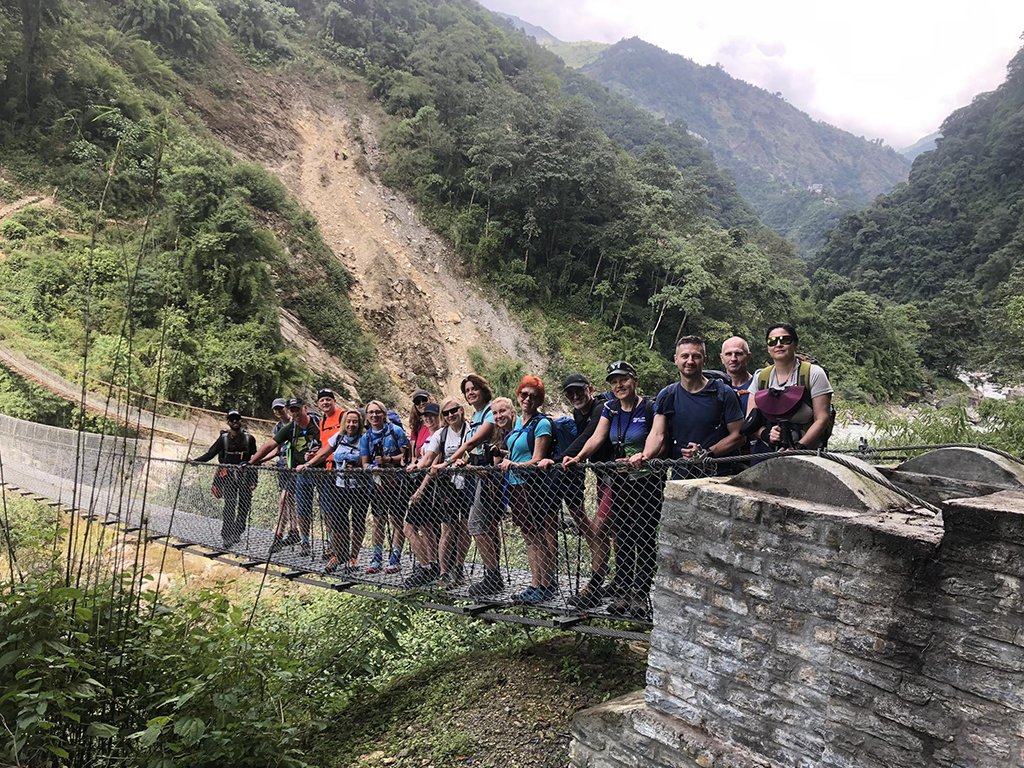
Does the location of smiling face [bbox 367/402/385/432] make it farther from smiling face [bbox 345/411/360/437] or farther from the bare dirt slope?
the bare dirt slope

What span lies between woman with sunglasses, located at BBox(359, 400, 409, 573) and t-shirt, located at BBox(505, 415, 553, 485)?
3.14 ft

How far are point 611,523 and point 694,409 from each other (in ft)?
2.30

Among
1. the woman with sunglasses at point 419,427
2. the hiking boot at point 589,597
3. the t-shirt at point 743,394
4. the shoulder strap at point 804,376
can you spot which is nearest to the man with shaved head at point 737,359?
the t-shirt at point 743,394

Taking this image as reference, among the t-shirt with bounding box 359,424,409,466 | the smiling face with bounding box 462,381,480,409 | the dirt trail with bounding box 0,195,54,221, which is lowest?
the t-shirt with bounding box 359,424,409,466

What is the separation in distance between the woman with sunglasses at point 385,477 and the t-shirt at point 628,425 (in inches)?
62.5

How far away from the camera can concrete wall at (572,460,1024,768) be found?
1.62m

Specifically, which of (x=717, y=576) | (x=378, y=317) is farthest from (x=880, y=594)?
(x=378, y=317)

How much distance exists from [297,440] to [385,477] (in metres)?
1.56

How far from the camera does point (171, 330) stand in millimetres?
10336

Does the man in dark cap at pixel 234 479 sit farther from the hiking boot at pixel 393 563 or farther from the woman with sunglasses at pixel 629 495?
the woman with sunglasses at pixel 629 495

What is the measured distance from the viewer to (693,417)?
2672 mm

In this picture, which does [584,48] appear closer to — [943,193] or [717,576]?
[943,193]

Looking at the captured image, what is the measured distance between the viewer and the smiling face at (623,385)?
2.90 m

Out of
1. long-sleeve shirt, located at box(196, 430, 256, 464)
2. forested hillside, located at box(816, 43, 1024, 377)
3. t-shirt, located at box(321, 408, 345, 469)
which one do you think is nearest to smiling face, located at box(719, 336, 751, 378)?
t-shirt, located at box(321, 408, 345, 469)
